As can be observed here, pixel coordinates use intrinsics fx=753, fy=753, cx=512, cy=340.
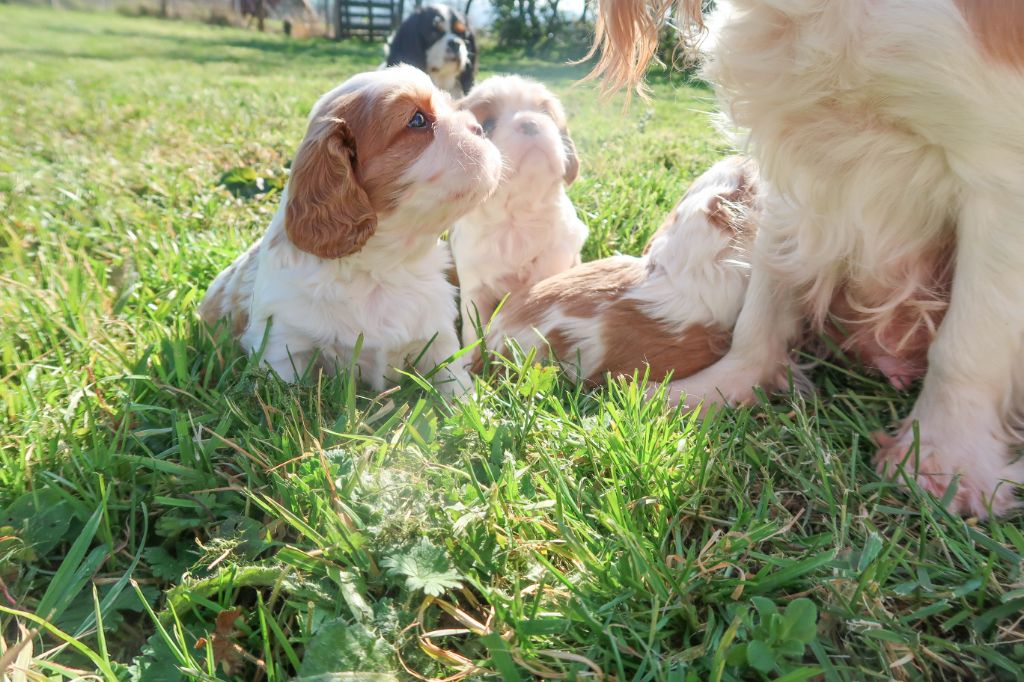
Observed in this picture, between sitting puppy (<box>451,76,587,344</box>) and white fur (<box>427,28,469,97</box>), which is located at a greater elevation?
white fur (<box>427,28,469,97</box>)

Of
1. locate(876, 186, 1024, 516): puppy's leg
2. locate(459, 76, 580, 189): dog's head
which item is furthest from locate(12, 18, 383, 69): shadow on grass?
locate(876, 186, 1024, 516): puppy's leg

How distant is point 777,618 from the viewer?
3.47 ft

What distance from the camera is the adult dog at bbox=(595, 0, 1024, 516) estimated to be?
54.7 inches

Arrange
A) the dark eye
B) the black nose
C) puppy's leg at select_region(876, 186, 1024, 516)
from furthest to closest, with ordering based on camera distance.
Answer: the black nose < the dark eye < puppy's leg at select_region(876, 186, 1024, 516)

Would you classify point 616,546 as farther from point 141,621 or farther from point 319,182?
point 319,182

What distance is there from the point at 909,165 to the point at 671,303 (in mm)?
696

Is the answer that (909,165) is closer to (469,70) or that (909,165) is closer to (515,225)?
(515,225)

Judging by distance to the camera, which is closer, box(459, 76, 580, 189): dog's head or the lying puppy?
the lying puppy

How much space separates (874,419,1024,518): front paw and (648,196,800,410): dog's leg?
392mm

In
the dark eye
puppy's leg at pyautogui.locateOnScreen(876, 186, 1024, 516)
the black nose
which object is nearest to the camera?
puppy's leg at pyautogui.locateOnScreen(876, 186, 1024, 516)

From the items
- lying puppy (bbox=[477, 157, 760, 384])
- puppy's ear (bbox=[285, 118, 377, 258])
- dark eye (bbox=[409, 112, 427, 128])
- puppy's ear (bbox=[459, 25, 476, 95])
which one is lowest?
lying puppy (bbox=[477, 157, 760, 384])

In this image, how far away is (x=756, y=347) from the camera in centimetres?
200

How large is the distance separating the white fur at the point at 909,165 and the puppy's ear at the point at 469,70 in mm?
4659

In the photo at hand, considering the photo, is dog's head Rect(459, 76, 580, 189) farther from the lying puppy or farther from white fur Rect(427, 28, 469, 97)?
white fur Rect(427, 28, 469, 97)
